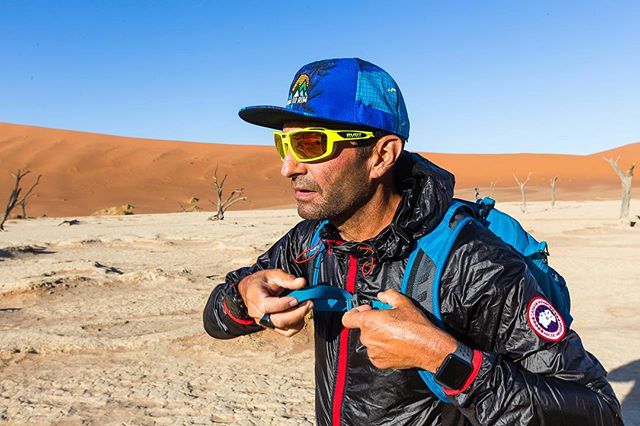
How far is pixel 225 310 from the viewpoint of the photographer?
1.93 m

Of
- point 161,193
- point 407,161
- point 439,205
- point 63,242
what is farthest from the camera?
point 161,193

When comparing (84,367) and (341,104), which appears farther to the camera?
(84,367)

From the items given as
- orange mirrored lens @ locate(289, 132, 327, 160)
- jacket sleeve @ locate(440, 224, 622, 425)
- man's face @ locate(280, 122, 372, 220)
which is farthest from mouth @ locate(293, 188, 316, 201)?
jacket sleeve @ locate(440, 224, 622, 425)

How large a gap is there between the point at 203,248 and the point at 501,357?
11.7 meters

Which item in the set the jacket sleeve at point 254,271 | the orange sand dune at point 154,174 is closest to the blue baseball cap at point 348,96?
the jacket sleeve at point 254,271

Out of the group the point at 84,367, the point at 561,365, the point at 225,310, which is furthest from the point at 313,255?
the point at 84,367

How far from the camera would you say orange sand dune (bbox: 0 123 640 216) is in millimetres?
41500

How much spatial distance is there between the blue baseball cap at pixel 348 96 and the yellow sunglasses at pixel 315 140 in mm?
35

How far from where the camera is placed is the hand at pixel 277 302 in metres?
1.53

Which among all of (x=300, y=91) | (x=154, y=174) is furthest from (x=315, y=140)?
(x=154, y=174)

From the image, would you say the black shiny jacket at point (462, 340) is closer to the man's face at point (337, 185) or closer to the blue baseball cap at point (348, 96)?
the man's face at point (337, 185)

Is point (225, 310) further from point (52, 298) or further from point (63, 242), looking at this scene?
point (63, 242)

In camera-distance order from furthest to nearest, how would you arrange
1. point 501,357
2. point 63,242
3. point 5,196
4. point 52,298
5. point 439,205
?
point 5,196
point 63,242
point 52,298
point 439,205
point 501,357

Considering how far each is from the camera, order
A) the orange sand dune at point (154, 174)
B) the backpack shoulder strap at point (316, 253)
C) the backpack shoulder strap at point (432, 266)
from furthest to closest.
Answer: the orange sand dune at point (154, 174) < the backpack shoulder strap at point (316, 253) < the backpack shoulder strap at point (432, 266)
